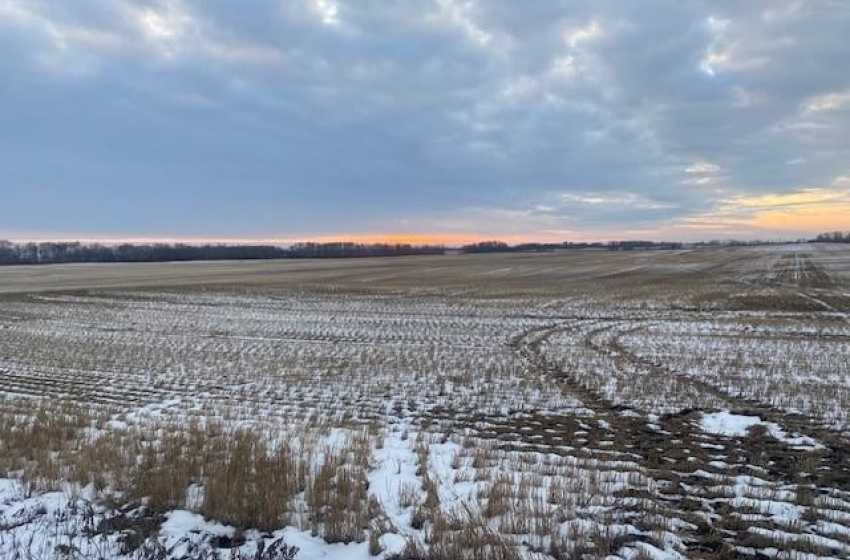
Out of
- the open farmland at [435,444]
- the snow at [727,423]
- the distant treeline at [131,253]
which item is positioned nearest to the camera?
the open farmland at [435,444]

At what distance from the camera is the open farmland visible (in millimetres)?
5078

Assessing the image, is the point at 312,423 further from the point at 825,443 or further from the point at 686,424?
the point at 825,443

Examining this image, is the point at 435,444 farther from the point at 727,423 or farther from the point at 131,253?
the point at 131,253

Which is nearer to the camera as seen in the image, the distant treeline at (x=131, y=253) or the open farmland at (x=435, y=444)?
the open farmland at (x=435, y=444)

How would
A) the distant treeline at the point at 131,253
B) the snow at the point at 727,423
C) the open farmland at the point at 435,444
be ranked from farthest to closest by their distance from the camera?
1. the distant treeline at the point at 131,253
2. the snow at the point at 727,423
3. the open farmland at the point at 435,444

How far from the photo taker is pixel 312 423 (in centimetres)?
1006

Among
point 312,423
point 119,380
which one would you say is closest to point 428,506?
point 312,423

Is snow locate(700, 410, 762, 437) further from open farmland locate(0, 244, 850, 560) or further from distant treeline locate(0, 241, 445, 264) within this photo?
distant treeline locate(0, 241, 445, 264)

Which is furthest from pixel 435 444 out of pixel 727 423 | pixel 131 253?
pixel 131 253

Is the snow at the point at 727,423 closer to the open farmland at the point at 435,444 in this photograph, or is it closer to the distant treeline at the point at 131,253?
the open farmland at the point at 435,444

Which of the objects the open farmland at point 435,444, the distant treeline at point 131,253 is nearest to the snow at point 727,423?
the open farmland at point 435,444

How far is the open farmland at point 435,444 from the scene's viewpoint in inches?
200

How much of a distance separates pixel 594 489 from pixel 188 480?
15.5 ft

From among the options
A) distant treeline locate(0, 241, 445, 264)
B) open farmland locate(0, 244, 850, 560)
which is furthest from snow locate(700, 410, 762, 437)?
distant treeline locate(0, 241, 445, 264)
